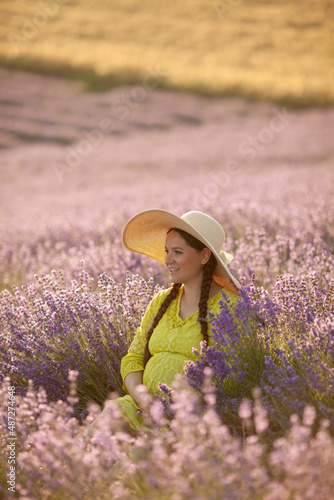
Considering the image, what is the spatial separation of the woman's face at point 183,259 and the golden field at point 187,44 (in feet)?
54.2

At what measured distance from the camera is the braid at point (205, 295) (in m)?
2.56

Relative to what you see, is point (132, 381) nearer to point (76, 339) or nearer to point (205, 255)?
point (76, 339)

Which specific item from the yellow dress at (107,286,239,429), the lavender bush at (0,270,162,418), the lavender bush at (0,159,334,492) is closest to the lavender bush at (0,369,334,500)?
the lavender bush at (0,159,334,492)

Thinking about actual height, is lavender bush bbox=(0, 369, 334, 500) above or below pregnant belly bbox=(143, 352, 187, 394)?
below

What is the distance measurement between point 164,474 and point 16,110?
792 inches

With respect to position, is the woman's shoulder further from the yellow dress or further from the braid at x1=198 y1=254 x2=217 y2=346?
the braid at x1=198 y1=254 x2=217 y2=346

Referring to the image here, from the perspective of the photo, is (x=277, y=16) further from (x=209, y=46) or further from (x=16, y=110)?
(x=16, y=110)

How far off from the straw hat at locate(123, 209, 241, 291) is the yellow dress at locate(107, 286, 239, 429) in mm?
145

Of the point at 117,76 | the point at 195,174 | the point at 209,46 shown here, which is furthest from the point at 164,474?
the point at 209,46

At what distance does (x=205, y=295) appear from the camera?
2650 millimetres

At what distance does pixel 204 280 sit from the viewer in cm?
271

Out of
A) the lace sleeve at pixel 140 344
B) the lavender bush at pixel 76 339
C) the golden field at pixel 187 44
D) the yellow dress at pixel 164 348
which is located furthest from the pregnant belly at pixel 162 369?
the golden field at pixel 187 44

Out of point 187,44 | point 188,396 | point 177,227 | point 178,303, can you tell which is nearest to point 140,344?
point 178,303

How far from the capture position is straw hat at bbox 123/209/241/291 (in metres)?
2.63
